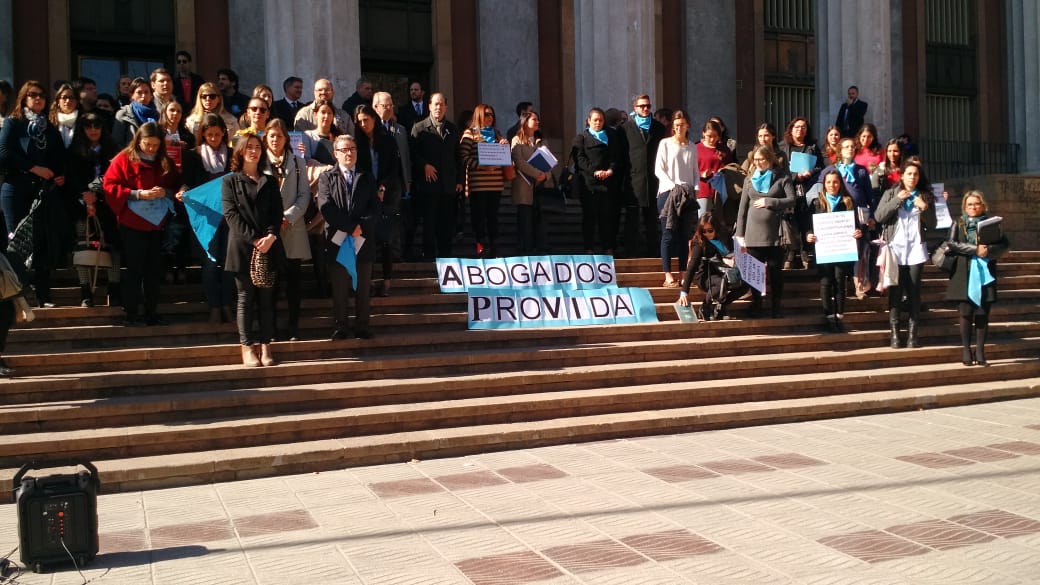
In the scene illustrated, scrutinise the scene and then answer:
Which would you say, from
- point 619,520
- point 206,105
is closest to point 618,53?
point 206,105

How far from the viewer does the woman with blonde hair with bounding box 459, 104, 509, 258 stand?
13.0 m

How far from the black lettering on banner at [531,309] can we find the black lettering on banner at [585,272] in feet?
3.14

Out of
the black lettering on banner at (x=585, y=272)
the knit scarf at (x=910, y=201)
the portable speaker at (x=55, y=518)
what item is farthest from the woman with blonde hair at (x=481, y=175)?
the portable speaker at (x=55, y=518)

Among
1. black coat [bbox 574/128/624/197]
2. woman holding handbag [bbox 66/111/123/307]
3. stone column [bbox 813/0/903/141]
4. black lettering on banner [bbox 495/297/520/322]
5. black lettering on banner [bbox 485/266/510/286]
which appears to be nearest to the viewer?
woman holding handbag [bbox 66/111/123/307]

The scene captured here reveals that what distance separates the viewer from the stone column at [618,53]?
18.2m

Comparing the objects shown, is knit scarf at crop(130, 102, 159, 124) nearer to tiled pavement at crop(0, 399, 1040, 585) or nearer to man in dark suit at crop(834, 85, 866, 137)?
tiled pavement at crop(0, 399, 1040, 585)

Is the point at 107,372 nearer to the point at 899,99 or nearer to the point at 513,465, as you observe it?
the point at 513,465

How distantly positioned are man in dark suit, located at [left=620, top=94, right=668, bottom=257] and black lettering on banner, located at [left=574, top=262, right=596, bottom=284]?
1410 mm

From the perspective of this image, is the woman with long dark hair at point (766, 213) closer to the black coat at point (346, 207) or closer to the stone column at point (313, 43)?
the black coat at point (346, 207)

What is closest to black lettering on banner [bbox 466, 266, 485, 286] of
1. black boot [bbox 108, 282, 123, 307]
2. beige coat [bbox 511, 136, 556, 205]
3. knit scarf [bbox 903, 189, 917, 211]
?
beige coat [bbox 511, 136, 556, 205]

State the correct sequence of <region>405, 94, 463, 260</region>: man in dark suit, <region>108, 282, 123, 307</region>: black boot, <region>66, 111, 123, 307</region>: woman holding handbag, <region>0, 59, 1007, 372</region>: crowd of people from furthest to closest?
1. <region>405, 94, 463, 260</region>: man in dark suit
2. <region>108, 282, 123, 307</region>: black boot
3. <region>66, 111, 123, 307</region>: woman holding handbag
4. <region>0, 59, 1007, 372</region>: crowd of people

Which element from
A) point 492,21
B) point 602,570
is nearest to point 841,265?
point 602,570

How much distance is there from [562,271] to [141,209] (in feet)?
15.6

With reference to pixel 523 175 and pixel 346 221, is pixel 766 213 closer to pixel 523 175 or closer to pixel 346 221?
pixel 523 175
